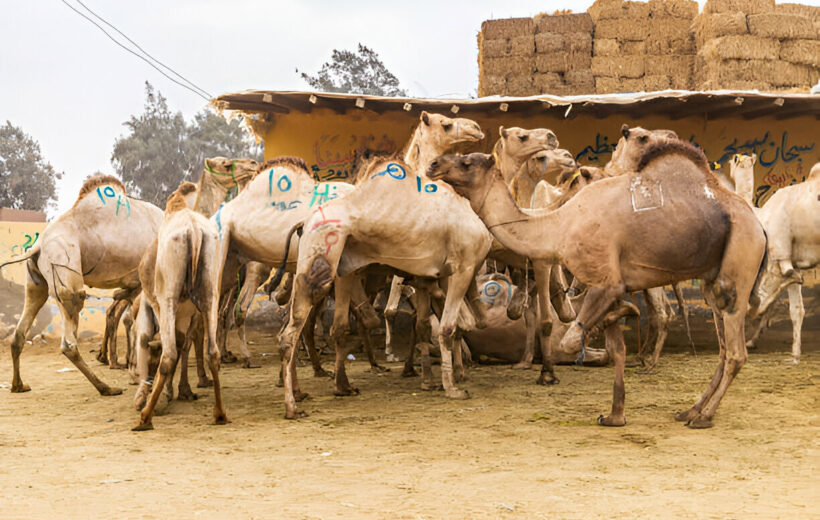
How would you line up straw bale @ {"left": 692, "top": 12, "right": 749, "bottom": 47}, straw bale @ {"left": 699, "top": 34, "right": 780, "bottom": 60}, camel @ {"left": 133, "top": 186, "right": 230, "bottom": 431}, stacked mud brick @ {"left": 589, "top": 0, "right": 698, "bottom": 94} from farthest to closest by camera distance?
stacked mud brick @ {"left": 589, "top": 0, "right": 698, "bottom": 94} → straw bale @ {"left": 692, "top": 12, "right": 749, "bottom": 47} → straw bale @ {"left": 699, "top": 34, "right": 780, "bottom": 60} → camel @ {"left": 133, "top": 186, "right": 230, "bottom": 431}

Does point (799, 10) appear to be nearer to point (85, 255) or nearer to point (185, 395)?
point (85, 255)

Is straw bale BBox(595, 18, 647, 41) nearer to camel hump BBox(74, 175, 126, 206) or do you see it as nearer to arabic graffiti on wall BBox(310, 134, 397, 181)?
arabic graffiti on wall BBox(310, 134, 397, 181)

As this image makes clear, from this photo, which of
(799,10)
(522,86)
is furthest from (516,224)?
(799,10)

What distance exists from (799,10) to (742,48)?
2329 millimetres

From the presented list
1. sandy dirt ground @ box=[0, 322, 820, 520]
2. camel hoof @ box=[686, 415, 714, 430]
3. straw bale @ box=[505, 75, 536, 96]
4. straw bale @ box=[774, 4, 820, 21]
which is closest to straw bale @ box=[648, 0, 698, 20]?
straw bale @ box=[774, 4, 820, 21]

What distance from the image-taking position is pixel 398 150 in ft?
43.4

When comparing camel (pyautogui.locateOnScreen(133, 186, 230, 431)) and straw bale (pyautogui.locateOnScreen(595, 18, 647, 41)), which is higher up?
straw bale (pyautogui.locateOnScreen(595, 18, 647, 41))

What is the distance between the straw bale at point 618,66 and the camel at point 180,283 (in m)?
13.0

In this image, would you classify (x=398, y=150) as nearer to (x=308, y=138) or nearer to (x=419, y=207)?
(x=308, y=138)

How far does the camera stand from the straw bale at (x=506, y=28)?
700 inches

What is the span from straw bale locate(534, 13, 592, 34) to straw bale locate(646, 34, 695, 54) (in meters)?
1.56

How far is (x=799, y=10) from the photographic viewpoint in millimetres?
18141

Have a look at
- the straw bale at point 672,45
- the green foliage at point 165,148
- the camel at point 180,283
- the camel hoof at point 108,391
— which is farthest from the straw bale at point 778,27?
the green foliage at point 165,148

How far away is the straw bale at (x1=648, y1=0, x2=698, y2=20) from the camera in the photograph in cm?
1823
